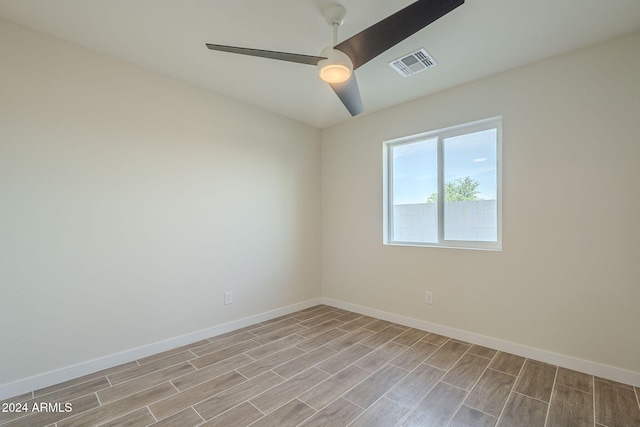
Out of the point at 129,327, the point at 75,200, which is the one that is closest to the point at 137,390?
the point at 129,327

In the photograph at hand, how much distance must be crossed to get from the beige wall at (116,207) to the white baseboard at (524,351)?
1561mm

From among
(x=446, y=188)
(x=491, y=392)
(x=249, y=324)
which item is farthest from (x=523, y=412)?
(x=249, y=324)

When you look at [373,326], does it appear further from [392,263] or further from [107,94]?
[107,94]

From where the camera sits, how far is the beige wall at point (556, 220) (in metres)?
2.08

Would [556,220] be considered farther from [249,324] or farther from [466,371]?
[249,324]

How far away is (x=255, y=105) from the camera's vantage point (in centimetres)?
333

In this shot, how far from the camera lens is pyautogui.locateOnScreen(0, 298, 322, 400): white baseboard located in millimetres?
1937

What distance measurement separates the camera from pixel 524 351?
96.3 inches

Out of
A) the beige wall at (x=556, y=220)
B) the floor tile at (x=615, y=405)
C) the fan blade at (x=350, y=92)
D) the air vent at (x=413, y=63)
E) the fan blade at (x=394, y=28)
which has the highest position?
the air vent at (x=413, y=63)

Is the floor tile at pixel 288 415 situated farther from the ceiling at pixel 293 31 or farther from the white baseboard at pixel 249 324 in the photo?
the ceiling at pixel 293 31

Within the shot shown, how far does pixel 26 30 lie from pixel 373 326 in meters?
3.84

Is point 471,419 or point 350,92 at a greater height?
point 350,92

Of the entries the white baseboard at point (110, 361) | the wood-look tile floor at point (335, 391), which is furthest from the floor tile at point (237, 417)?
the white baseboard at point (110, 361)

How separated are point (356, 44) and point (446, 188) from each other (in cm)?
191
